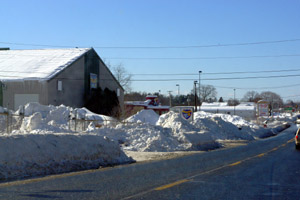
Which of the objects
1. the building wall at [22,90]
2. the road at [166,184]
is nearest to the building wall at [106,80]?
the building wall at [22,90]

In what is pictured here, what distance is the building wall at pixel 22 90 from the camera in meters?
47.1

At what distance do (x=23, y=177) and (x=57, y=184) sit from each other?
73.6 inches

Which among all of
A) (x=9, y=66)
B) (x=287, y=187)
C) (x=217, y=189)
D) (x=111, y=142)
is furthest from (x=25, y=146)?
A: (x=9, y=66)

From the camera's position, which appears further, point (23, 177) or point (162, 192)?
point (23, 177)

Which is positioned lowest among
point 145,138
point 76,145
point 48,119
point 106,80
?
point 145,138

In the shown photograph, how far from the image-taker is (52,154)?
14086mm

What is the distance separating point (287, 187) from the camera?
10586mm

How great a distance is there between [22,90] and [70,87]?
5.72 meters

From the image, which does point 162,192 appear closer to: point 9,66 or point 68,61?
point 68,61

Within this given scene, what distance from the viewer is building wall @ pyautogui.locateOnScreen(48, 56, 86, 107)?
4806 centimetres

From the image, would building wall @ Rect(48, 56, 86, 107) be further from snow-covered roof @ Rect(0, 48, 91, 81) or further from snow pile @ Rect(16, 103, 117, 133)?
snow pile @ Rect(16, 103, 117, 133)

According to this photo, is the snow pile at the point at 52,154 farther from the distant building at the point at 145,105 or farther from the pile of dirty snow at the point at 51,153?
the distant building at the point at 145,105

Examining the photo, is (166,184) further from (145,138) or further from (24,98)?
(24,98)

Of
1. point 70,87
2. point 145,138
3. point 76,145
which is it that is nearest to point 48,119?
point 145,138
